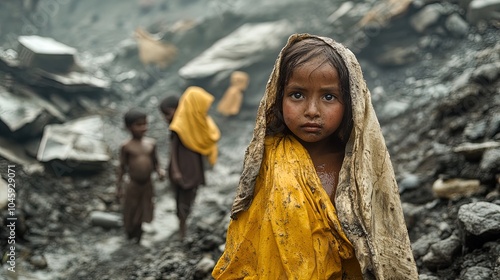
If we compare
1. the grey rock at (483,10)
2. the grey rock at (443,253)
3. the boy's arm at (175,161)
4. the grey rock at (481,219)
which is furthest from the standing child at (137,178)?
the grey rock at (483,10)

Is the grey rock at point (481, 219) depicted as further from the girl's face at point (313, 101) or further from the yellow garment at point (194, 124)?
the yellow garment at point (194, 124)

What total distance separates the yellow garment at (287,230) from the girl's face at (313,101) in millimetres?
98

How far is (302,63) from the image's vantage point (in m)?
1.53

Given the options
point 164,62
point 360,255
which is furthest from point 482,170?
point 164,62

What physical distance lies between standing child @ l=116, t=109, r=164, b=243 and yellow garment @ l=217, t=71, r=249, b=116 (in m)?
4.33

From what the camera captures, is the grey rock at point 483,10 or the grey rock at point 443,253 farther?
the grey rock at point 483,10

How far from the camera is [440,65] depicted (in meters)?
7.23

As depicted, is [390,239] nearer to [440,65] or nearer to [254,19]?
[440,65]

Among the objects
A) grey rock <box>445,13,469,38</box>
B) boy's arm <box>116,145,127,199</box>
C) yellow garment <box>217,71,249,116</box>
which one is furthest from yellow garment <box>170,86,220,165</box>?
grey rock <box>445,13,469,38</box>

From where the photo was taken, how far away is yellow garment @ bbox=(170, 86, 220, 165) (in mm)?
4715

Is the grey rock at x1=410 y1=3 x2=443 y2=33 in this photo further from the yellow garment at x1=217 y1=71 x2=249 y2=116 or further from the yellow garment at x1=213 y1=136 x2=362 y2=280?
the yellow garment at x1=213 y1=136 x2=362 y2=280

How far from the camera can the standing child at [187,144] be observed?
471cm

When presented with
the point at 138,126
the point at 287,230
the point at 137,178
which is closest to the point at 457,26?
the point at 138,126

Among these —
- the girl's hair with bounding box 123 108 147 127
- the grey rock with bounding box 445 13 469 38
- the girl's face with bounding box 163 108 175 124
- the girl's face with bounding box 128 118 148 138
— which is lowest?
the girl's face with bounding box 128 118 148 138
